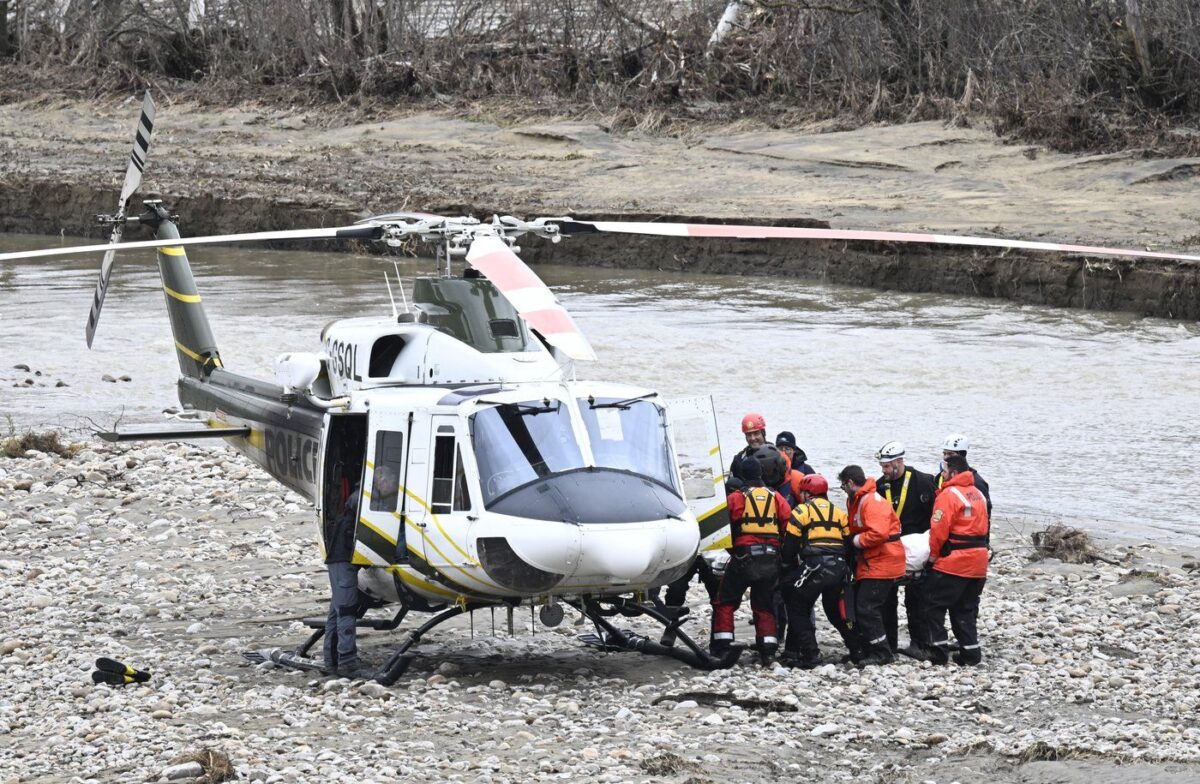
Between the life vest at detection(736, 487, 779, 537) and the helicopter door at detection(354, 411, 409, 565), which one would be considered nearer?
the helicopter door at detection(354, 411, 409, 565)

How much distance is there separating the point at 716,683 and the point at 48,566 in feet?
18.1

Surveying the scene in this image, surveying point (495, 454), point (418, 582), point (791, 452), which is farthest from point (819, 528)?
point (418, 582)

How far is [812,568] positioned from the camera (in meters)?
9.57

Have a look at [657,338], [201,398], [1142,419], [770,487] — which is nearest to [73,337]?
[657,338]

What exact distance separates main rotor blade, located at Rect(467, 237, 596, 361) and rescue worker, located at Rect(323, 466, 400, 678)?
1.51 m

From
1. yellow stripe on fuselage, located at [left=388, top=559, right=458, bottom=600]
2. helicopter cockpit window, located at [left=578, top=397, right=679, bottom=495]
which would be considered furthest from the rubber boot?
yellow stripe on fuselage, located at [left=388, top=559, right=458, bottom=600]

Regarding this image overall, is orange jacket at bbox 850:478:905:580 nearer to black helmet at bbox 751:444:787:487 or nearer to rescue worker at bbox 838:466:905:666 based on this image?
rescue worker at bbox 838:466:905:666

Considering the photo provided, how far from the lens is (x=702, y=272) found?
2780 cm

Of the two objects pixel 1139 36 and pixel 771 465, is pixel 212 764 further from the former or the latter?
pixel 1139 36

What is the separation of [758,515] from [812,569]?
45cm

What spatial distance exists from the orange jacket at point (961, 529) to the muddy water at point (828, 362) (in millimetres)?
4619

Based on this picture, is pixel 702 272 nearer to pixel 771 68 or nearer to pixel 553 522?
pixel 771 68

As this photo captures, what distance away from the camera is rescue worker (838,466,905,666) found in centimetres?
959

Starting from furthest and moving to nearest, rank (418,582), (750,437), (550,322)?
1. (750,437)
2. (418,582)
3. (550,322)
